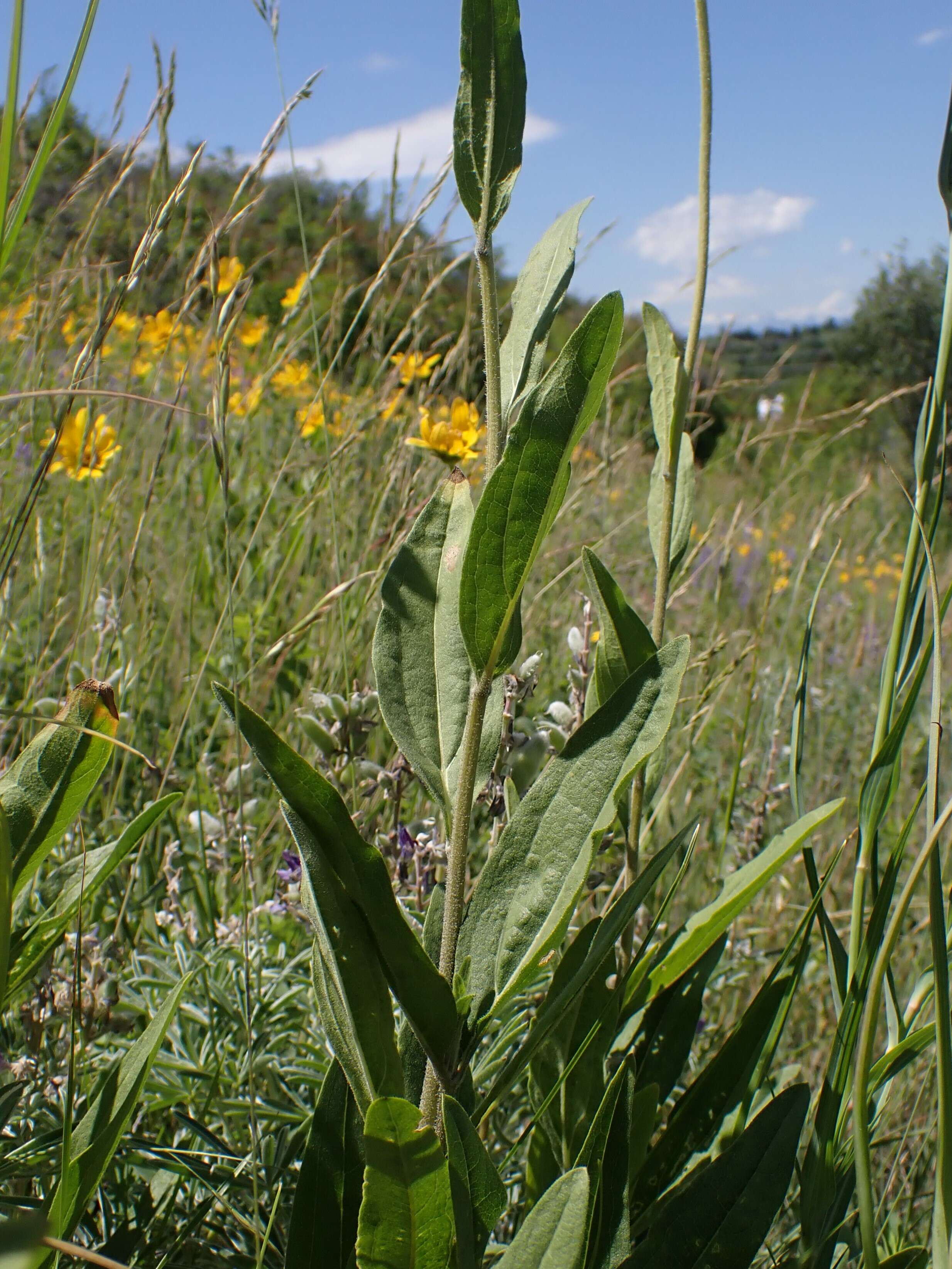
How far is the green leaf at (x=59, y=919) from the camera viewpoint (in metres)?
0.64

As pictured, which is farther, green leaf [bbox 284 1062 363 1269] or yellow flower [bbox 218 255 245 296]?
yellow flower [bbox 218 255 245 296]

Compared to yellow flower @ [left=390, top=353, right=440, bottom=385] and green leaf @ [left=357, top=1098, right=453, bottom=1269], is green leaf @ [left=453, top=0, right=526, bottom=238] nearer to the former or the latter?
A: green leaf @ [left=357, top=1098, right=453, bottom=1269]

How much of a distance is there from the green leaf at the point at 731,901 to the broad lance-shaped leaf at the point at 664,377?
299mm

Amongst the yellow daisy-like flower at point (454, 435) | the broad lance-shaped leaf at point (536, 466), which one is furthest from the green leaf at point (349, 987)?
the yellow daisy-like flower at point (454, 435)

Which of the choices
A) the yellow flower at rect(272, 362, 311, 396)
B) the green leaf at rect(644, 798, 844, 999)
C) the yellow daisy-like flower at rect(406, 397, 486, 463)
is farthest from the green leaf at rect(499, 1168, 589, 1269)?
the yellow flower at rect(272, 362, 311, 396)

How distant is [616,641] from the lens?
690 mm

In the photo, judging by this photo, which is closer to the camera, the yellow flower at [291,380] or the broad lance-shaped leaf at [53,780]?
the broad lance-shaped leaf at [53,780]

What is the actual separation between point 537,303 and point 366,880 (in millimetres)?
350

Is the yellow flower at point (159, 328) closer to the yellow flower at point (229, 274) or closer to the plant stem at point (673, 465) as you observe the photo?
the yellow flower at point (229, 274)

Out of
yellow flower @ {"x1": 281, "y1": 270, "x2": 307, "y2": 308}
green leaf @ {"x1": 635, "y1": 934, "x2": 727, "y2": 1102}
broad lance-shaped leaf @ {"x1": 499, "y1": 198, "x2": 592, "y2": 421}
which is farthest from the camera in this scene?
yellow flower @ {"x1": 281, "y1": 270, "x2": 307, "y2": 308}

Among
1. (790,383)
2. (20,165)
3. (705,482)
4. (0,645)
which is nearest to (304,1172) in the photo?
(0,645)

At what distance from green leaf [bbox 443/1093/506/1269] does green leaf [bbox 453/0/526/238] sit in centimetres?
48

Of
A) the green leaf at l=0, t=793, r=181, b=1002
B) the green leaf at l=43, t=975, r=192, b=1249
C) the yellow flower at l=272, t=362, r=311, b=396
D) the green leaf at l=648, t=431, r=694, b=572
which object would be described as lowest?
the green leaf at l=43, t=975, r=192, b=1249

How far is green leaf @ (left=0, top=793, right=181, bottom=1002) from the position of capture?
0.64 m
